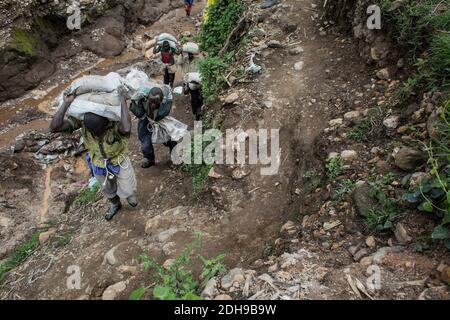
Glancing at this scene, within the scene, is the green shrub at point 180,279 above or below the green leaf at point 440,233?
below

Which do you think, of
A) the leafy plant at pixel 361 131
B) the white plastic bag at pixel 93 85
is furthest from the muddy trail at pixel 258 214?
the white plastic bag at pixel 93 85

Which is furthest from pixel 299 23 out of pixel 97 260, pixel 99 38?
pixel 99 38

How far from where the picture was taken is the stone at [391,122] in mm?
3648

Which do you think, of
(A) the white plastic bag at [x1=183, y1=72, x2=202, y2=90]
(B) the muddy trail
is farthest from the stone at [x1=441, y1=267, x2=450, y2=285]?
(A) the white plastic bag at [x1=183, y1=72, x2=202, y2=90]

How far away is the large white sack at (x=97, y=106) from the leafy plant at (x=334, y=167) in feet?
6.31

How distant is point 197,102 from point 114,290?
3478 millimetres

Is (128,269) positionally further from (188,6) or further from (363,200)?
(188,6)

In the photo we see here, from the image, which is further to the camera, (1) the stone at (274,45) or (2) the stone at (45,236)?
(1) the stone at (274,45)

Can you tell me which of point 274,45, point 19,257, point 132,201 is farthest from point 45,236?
point 274,45

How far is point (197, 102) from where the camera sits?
6.20m

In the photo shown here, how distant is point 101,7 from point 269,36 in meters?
6.46

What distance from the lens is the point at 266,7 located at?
20.5 feet

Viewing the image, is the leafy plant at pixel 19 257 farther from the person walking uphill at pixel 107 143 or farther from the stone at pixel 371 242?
the stone at pixel 371 242
